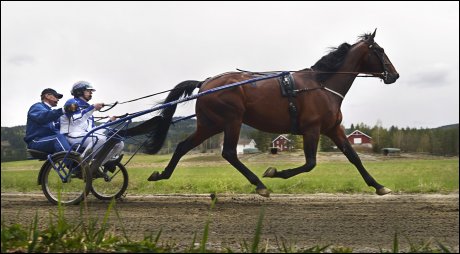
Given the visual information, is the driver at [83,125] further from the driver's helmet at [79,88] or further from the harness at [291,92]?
the harness at [291,92]

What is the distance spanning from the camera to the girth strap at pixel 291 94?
5.07m

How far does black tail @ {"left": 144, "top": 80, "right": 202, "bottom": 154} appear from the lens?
5680 millimetres

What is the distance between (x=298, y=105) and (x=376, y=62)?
111 cm

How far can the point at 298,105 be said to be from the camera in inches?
201


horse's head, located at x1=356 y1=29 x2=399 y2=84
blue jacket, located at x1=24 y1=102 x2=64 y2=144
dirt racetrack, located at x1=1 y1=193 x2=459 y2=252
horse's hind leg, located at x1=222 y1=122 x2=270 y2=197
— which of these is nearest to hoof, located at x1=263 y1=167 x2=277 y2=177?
horse's hind leg, located at x1=222 y1=122 x2=270 y2=197

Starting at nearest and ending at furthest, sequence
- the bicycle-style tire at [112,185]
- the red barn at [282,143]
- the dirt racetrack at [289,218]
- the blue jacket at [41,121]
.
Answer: the dirt racetrack at [289,218]
the blue jacket at [41,121]
the red barn at [282,143]
the bicycle-style tire at [112,185]

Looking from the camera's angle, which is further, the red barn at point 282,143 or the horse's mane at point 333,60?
the red barn at point 282,143

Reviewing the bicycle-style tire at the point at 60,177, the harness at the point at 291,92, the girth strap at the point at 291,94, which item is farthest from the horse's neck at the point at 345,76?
the bicycle-style tire at the point at 60,177

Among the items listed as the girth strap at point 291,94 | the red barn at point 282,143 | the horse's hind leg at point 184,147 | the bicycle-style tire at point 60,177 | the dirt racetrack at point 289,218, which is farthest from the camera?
the red barn at point 282,143

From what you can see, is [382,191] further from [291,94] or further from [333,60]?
[333,60]

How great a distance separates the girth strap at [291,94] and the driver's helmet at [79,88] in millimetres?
2468

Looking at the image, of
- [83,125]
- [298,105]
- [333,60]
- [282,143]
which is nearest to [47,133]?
[83,125]

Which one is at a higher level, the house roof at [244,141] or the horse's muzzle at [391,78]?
the horse's muzzle at [391,78]

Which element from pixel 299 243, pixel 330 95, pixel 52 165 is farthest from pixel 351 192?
pixel 52 165
